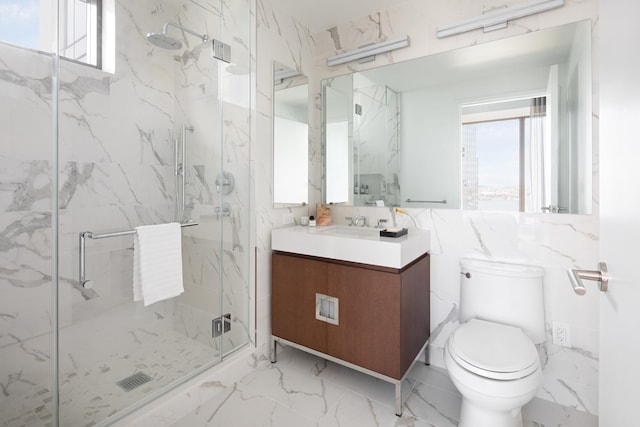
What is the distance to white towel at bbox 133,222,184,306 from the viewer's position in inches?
63.6

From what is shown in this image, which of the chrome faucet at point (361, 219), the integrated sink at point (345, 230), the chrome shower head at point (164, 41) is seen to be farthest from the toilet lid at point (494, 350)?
the chrome shower head at point (164, 41)

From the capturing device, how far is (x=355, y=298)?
1.86m

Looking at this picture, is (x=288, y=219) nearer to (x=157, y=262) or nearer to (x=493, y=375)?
(x=157, y=262)

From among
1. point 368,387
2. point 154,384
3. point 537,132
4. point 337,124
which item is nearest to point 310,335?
point 368,387

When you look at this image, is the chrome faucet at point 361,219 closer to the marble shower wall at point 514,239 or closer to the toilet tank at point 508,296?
the marble shower wall at point 514,239

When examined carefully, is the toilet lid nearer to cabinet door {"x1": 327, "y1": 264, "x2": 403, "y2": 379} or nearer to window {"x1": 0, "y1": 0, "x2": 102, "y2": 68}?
cabinet door {"x1": 327, "y1": 264, "x2": 403, "y2": 379}

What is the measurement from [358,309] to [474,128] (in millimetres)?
1328

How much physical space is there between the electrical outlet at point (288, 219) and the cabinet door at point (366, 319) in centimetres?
62

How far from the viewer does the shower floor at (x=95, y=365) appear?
52.9 inches

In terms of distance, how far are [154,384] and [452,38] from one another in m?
2.67

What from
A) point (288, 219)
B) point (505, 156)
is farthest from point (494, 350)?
point (288, 219)

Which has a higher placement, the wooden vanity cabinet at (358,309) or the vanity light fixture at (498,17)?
the vanity light fixture at (498,17)

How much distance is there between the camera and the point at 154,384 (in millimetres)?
1686

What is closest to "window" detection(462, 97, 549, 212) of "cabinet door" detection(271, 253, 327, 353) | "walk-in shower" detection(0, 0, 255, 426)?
"cabinet door" detection(271, 253, 327, 353)
